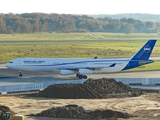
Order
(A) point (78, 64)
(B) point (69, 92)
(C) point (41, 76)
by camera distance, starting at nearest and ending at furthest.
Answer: (B) point (69, 92) < (A) point (78, 64) < (C) point (41, 76)

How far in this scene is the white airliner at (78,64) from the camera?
7394 cm

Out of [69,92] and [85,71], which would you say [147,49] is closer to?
[85,71]

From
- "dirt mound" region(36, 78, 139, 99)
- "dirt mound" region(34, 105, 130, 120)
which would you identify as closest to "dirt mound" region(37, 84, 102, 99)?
"dirt mound" region(36, 78, 139, 99)

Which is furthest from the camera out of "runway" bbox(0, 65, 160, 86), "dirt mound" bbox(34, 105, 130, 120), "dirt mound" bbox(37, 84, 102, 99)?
"runway" bbox(0, 65, 160, 86)

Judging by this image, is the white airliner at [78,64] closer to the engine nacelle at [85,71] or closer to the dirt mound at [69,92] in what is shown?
the engine nacelle at [85,71]

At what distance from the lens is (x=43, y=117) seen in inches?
1699

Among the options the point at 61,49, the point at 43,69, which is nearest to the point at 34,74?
the point at 43,69

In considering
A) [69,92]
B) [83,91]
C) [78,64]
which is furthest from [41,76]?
[83,91]

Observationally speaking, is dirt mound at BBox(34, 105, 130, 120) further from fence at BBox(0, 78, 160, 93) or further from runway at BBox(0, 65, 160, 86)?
runway at BBox(0, 65, 160, 86)

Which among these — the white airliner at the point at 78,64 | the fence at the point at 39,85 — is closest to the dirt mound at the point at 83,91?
the fence at the point at 39,85

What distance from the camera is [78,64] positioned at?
2936 inches

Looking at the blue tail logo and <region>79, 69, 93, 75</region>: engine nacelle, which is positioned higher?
the blue tail logo

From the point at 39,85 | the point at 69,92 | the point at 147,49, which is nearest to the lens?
the point at 69,92

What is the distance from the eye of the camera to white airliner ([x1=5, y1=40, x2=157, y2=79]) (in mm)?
73938
